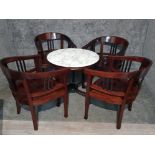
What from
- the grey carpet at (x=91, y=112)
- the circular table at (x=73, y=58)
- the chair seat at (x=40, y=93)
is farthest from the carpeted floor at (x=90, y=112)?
the circular table at (x=73, y=58)

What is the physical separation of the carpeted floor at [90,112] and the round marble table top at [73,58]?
0.67 m

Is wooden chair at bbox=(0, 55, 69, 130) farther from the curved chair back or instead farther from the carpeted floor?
the curved chair back

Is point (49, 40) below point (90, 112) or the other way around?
the other way around

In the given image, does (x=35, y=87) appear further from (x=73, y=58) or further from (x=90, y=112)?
(x=90, y=112)

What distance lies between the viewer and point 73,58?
288 centimetres

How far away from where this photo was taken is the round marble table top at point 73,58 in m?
2.71

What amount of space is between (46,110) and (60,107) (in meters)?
0.20

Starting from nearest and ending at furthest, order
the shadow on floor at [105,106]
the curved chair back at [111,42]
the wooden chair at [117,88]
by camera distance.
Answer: the wooden chair at [117,88] < the shadow on floor at [105,106] < the curved chair back at [111,42]

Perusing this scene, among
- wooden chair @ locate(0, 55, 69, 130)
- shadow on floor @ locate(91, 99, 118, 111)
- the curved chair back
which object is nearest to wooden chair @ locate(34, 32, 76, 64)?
the curved chair back

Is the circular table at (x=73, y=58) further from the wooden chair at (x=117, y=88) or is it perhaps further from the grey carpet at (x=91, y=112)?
the grey carpet at (x=91, y=112)

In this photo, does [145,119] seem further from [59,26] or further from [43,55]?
[59,26]

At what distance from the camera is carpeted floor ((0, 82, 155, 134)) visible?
Answer: 2.81 meters

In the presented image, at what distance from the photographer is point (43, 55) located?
3348 millimetres

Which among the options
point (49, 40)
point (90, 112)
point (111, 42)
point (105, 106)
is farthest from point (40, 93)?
point (111, 42)
